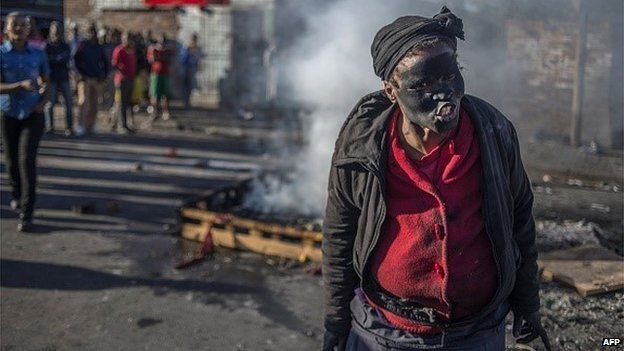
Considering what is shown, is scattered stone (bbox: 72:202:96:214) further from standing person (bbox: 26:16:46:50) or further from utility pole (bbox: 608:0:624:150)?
utility pole (bbox: 608:0:624:150)

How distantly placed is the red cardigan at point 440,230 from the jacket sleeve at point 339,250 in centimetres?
18

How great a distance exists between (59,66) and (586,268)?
8.67m

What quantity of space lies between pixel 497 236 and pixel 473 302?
250 millimetres

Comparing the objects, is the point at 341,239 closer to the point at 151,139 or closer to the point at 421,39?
the point at 421,39

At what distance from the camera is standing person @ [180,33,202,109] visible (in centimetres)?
1432

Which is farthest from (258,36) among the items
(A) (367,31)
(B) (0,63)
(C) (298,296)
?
(C) (298,296)

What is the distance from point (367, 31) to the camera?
680 cm

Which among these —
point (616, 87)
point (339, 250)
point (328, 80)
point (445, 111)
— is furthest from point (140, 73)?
point (445, 111)

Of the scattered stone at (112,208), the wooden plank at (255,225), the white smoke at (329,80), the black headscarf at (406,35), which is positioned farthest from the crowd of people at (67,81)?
the black headscarf at (406,35)

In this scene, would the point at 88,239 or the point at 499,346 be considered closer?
the point at 499,346

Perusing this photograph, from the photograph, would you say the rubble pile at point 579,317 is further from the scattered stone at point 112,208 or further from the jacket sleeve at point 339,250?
the scattered stone at point 112,208

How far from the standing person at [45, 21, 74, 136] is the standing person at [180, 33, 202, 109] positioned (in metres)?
3.88

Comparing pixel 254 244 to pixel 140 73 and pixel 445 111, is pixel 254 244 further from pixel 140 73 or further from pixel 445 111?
pixel 140 73

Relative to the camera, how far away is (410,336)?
6.96 ft
